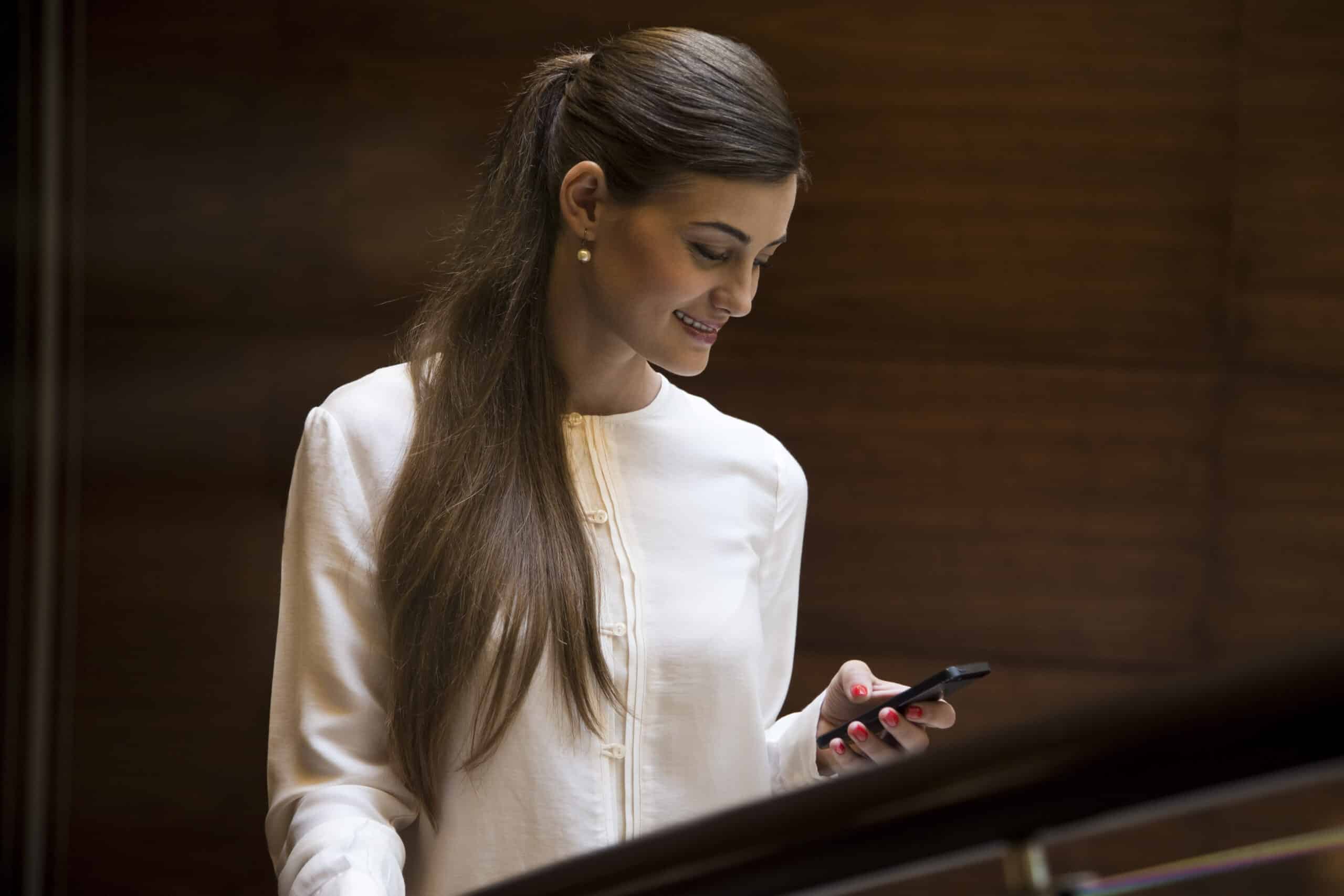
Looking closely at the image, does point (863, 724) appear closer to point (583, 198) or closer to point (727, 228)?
point (727, 228)

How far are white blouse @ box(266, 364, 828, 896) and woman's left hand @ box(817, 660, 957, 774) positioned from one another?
0.09 feet

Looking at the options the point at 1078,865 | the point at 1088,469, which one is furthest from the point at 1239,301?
the point at 1078,865

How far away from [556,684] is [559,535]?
161 mm

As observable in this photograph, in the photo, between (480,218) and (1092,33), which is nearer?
(480,218)

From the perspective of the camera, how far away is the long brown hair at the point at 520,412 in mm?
1349

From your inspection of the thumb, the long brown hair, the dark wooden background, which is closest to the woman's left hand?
the thumb

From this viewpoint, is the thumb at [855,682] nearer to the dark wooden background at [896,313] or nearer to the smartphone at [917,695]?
the smartphone at [917,695]

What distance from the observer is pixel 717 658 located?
1447 millimetres

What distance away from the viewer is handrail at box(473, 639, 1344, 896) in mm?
319

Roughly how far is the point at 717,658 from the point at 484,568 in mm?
279

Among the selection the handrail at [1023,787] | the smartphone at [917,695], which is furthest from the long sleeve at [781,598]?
the handrail at [1023,787]

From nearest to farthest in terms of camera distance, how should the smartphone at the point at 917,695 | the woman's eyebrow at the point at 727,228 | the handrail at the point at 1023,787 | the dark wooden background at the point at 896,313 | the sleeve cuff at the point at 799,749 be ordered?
the handrail at the point at 1023,787 → the smartphone at the point at 917,695 → the woman's eyebrow at the point at 727,228 → the sleeve cuff at the point at 799,749 → the dark wooden background at the point at 896,313

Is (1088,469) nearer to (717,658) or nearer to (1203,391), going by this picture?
(1203,391)

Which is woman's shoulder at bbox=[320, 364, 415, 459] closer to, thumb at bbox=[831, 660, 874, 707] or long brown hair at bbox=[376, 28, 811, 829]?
long brown hair at bbox=[376, 28, 811, 829]
